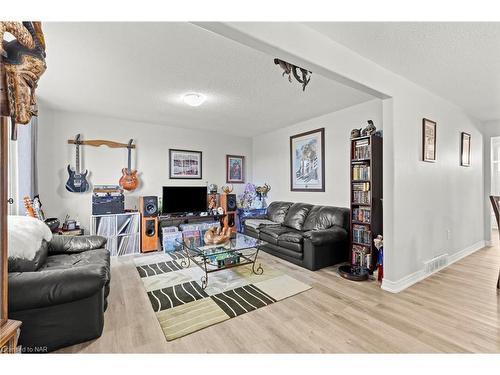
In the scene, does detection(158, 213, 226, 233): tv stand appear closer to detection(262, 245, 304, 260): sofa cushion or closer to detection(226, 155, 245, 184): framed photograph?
detection(226, 155, 245, 184): framed photograph

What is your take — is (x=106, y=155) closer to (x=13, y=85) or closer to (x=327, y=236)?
(x=13, y=85)

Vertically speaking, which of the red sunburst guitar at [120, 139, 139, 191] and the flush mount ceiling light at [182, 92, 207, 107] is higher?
the flush mount ceiling light at [182, 92, 207, 107]

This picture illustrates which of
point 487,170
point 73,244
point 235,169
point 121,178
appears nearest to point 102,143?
point 121,178

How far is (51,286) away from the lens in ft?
4.92

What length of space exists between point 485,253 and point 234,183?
4.89 metres

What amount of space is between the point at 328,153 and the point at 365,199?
1.33m

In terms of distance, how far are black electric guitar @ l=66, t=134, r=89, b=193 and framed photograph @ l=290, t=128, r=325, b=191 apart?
A: 3.88m

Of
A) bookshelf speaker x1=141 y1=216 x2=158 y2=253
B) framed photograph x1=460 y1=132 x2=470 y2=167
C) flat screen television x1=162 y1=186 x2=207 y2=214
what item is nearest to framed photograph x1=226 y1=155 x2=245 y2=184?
flat screen television x1=162 y1=186 x2=207 y2=214

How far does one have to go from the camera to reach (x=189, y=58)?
2146mm

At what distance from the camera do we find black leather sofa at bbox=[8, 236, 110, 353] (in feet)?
4.75

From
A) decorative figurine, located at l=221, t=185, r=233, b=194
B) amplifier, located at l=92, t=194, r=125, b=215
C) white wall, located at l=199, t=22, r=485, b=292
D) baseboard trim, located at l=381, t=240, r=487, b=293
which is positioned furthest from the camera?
decorative figurine, located at l=221, t=185, r=233, b=194

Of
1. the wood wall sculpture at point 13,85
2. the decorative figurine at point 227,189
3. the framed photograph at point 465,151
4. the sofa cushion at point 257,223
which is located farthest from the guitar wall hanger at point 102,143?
the framed photograph at point 465,151

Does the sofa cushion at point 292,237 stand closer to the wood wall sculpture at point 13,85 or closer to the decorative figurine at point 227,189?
the decorative figurine at point 227,189

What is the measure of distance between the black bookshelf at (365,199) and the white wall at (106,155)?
3101 millimetres
